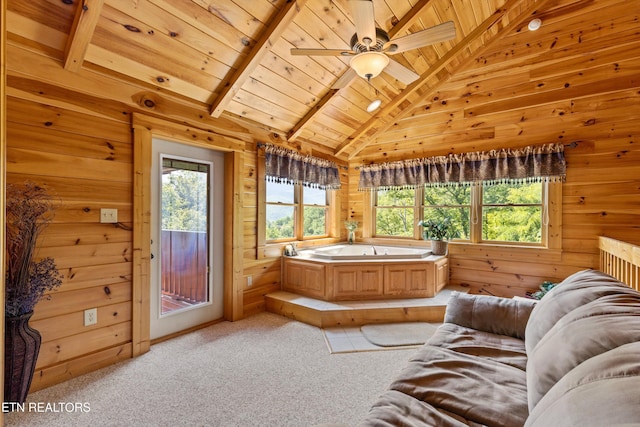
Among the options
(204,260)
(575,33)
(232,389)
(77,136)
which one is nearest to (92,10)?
(77,136)

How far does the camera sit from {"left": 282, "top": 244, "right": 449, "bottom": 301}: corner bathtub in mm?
3631

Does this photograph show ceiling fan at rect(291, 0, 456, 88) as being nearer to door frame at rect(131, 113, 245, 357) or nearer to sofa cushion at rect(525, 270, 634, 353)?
door frame at rect(131, 113, 245, 357)

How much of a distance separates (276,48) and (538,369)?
3097 mm

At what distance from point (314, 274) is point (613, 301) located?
9.44ft

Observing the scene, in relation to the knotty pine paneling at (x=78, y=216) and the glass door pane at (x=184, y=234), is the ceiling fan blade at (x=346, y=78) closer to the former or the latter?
the glass door pane at (x=184, y=234)

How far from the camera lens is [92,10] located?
6.37 ft

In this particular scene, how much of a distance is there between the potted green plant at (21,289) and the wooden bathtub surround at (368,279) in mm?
2508

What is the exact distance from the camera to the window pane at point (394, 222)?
16.1 feet

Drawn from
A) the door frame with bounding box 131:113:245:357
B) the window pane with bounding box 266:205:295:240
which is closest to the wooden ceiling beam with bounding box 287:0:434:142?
the window pane with bounding box 266:205:295:240

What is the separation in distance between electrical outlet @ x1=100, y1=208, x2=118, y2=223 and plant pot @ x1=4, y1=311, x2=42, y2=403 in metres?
0.80

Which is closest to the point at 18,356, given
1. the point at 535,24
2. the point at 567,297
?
the point at 567,297

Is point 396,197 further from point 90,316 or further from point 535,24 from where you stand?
point 90,316

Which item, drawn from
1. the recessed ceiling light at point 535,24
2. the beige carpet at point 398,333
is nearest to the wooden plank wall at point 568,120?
the recessed ceiling light at point 535,24

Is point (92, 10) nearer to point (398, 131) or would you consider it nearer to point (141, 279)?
→ point (141, 279)
